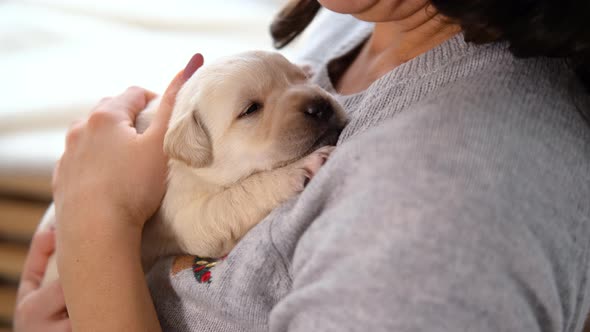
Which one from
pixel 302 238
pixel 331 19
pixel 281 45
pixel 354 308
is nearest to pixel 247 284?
pixel 302 238

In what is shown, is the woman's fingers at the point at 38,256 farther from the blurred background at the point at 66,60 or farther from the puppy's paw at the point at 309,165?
the puppy's paw at the point at 309,165

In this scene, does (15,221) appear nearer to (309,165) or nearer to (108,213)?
(108,213)

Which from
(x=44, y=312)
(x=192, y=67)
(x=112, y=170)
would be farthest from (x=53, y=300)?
(x=192, y=67)

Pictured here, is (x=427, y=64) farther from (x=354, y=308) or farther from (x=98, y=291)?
(x=98, y=291)

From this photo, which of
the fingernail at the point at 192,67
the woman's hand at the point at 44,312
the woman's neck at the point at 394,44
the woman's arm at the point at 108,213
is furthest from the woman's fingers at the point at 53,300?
the woman's neck at the point at 394,44

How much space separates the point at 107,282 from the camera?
1.00 meters

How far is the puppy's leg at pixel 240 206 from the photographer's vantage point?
0.96 meters

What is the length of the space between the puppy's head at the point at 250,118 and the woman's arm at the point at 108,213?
0.30 ft

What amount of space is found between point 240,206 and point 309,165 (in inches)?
6.3

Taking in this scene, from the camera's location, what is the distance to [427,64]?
888 millimetres

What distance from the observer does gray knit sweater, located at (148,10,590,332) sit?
614 millimetres

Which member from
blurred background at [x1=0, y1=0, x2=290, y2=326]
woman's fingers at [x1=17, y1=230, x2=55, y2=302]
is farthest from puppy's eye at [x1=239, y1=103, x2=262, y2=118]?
blurred background at [x1=0, y1=0, x2=290, y2=326]

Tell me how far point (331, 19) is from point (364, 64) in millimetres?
332

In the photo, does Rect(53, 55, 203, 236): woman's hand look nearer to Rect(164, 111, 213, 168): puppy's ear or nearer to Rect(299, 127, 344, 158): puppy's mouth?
Rect(164, 111, 213, 168): puppy's ear
